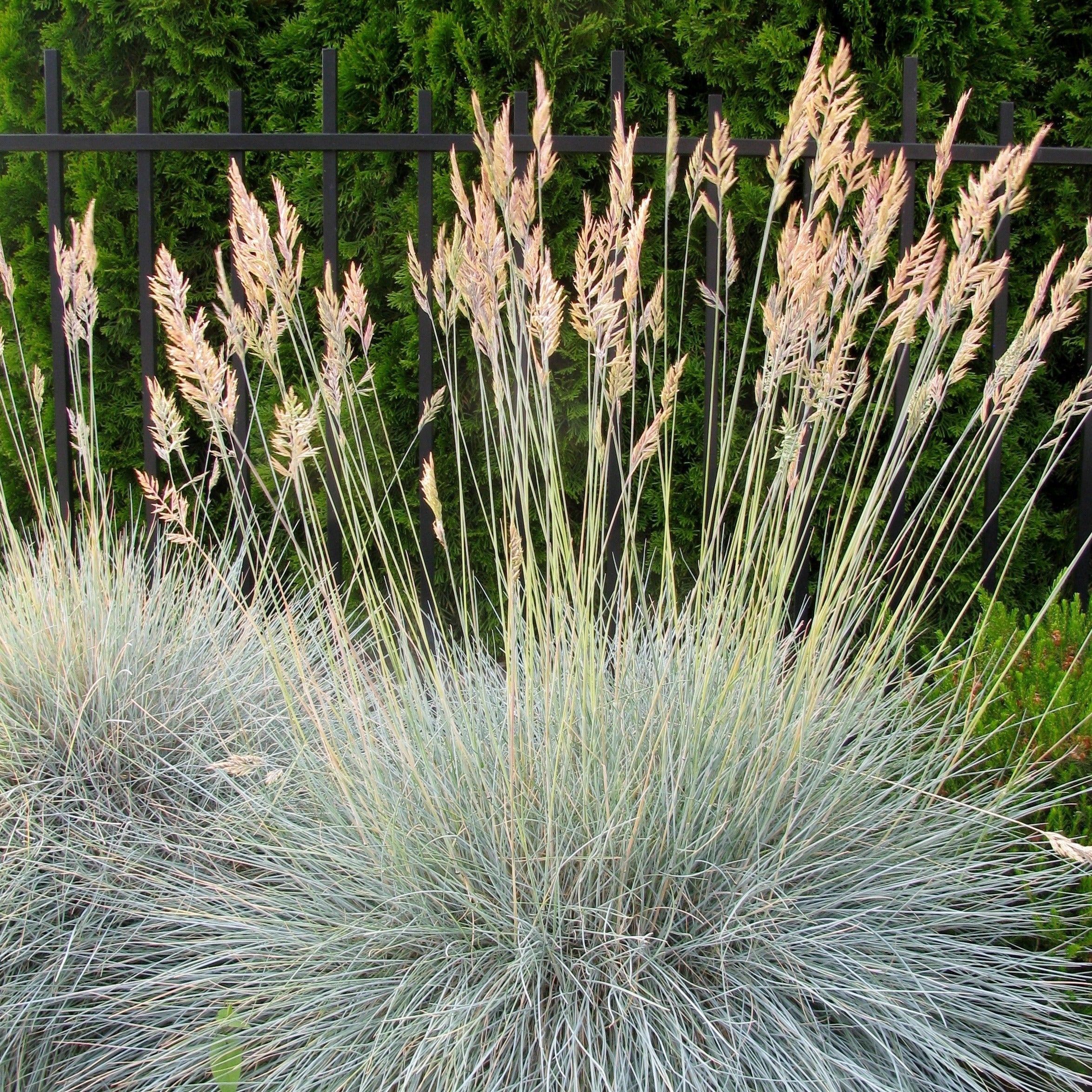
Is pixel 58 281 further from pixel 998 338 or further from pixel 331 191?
pixel 998 338

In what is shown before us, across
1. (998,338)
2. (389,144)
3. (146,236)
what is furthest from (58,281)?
(998,338)

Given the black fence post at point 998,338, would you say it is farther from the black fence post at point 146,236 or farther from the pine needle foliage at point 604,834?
the black fence post at point 146,236

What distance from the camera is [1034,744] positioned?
1830 millimetres

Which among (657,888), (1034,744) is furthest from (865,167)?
(657,888)

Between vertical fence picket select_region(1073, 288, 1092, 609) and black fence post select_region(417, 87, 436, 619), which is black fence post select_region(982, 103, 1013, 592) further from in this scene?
black fence post select_region(417, 87, 436, 619)

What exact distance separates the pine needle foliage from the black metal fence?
97cm

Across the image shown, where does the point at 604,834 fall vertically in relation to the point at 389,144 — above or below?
below

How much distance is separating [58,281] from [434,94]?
1.50 meters

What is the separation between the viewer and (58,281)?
10.1 feet

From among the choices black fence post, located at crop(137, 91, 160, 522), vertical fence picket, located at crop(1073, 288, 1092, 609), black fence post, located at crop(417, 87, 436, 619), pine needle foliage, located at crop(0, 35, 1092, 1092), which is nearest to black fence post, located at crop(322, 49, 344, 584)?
black fence post, located at crop(417, 87, 436, 619)

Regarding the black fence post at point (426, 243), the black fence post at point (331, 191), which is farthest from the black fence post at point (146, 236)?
the black fence post at point (426, 243)

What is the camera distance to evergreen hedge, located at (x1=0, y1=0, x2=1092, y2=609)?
345 centimetres

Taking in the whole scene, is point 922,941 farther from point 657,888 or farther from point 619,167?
point 619,167

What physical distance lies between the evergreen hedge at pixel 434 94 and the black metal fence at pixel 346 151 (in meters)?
0.62
